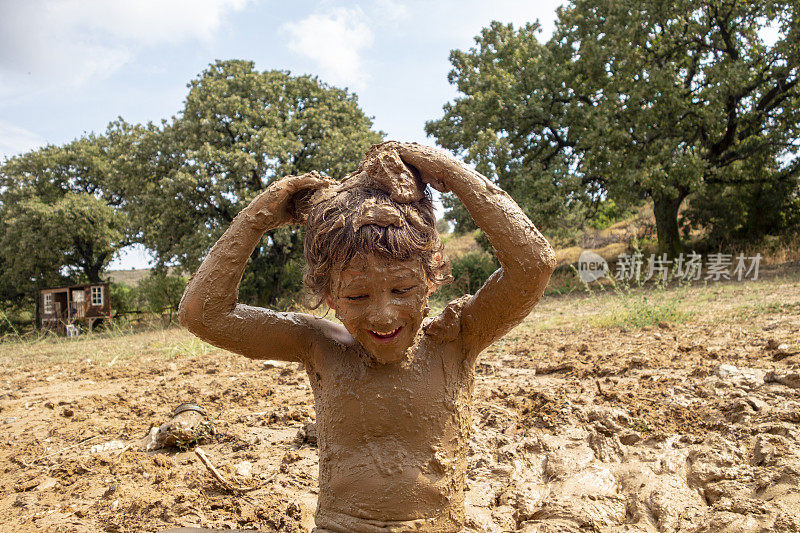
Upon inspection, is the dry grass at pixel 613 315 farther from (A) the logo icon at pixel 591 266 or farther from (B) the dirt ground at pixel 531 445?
(A) the logo icon at pixel 591 266

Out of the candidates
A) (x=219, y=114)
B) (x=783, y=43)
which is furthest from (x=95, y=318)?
(x=783, y=43)

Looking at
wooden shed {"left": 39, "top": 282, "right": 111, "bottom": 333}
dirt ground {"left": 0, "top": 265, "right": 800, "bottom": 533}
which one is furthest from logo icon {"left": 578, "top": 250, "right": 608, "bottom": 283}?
wooden shed {"left": 39, "top": 282, "right": 111, "bottom": 333}

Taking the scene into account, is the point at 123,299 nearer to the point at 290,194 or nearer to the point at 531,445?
Result: the point at 531,445

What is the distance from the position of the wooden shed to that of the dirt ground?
10202 millimetres

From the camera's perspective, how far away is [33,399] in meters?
5.28

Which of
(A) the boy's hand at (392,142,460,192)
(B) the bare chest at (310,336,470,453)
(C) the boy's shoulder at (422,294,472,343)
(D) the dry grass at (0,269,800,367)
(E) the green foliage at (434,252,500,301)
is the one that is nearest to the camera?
(A) the boy's hand at (392,142,460,192)

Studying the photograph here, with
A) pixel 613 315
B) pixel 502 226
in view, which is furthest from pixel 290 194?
pixel 613 315

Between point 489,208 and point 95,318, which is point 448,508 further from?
point 95,318

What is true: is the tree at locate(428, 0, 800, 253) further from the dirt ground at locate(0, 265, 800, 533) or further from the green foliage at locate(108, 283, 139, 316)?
the green foliage at locate(108, 283, 139, 316)

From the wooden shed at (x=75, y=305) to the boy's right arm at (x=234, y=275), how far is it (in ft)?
48.4

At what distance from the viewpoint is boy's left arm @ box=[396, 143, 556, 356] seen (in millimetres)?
1781

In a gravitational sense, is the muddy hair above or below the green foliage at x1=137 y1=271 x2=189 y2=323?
above

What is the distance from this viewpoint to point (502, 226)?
5.83 feet

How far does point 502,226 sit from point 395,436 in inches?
34.6
